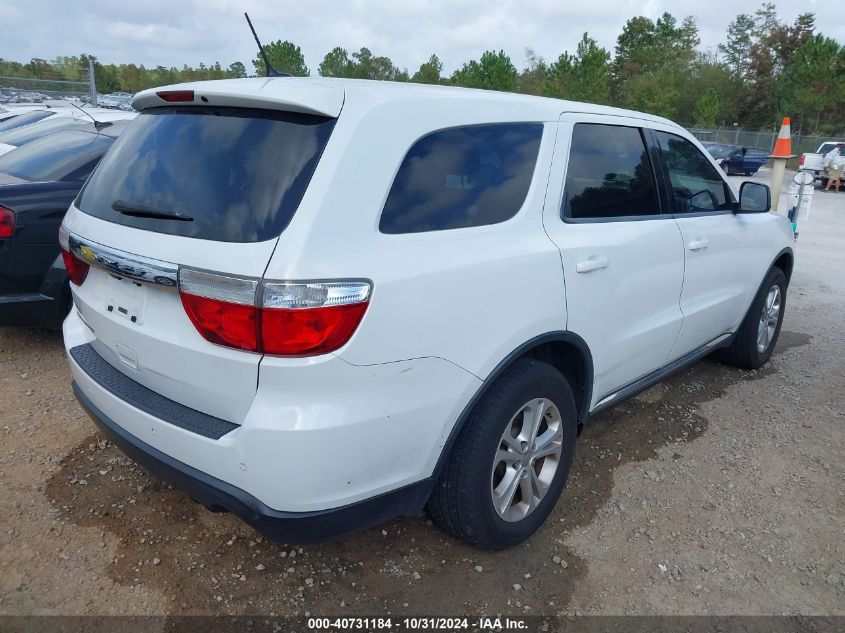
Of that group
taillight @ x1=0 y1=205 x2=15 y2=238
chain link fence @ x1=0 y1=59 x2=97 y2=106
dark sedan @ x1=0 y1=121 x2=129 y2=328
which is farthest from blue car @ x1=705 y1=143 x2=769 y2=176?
taillight @ x1=0 y1=205 x2=15 y2=238

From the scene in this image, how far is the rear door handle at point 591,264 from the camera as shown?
2.61 metres

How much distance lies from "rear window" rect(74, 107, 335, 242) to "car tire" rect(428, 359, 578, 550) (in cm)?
103

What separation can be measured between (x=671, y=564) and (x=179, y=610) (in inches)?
77.4

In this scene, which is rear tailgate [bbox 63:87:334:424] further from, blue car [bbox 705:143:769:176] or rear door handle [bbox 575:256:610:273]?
blue car [bbox 705:143:769:176]

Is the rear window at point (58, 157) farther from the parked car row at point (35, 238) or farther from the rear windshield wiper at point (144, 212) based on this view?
the rear windshield wiper at point (144, 212)

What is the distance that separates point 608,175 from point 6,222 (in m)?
3.60

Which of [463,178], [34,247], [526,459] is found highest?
[463,178]

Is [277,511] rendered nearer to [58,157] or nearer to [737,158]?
[58,157]

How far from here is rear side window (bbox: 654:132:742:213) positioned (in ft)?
11.4

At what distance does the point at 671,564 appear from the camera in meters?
2.64

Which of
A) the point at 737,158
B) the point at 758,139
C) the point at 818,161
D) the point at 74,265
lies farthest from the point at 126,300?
the point at 758,139

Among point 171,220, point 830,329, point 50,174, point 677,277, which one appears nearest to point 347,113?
point 171,220

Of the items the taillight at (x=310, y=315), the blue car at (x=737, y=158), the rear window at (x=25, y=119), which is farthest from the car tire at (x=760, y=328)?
the blue car at (x=737, y=158)

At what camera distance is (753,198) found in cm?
407
